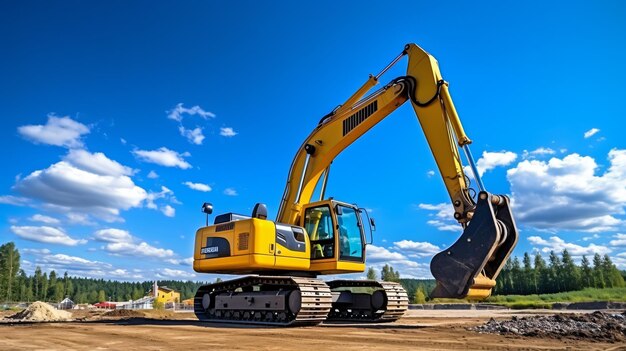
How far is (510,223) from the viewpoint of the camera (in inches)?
367

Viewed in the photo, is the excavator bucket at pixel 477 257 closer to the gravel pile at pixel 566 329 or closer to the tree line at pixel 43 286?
the gravel pile at pixel 566 329

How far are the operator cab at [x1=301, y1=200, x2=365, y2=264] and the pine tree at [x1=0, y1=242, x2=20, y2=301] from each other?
233 feet

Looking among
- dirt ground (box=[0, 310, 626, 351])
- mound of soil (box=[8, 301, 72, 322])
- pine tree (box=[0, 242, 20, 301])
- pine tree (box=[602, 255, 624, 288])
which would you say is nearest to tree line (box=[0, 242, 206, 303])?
pine tree (box=[0, 242, 20, 301])

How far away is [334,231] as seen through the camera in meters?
11.9

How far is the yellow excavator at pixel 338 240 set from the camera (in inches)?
352

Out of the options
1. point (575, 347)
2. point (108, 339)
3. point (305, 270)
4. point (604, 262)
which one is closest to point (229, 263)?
point (305, 270)

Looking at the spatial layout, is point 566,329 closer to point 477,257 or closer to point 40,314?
point 477,257

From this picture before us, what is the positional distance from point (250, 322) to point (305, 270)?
194cm

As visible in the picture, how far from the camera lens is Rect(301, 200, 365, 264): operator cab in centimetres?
1188

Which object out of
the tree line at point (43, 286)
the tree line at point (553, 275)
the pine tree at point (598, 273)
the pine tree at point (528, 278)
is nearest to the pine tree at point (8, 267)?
the tree line at point (43, 286)

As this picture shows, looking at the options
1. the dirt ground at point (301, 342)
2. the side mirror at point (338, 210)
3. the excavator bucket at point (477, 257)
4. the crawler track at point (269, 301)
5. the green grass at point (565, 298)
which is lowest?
the green grass at point (565, 298)

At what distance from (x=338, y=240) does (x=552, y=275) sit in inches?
2487

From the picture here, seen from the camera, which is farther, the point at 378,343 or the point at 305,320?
the point at 305,320

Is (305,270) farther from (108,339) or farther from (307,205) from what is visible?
(108,339)
